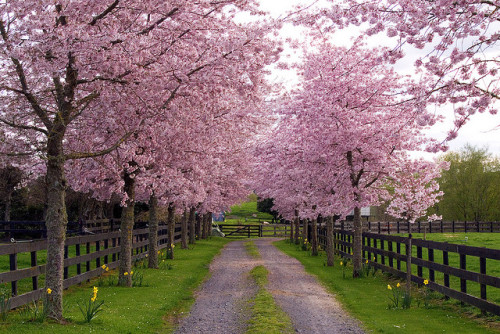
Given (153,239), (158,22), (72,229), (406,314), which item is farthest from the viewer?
(72,229)

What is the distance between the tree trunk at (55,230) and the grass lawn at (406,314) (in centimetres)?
608

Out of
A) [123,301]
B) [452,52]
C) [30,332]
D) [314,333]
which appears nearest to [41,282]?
[123,301]

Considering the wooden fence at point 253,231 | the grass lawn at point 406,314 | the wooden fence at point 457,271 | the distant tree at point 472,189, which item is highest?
the distant tree at point 472,189

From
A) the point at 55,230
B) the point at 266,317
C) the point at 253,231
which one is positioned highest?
the point at 55,230

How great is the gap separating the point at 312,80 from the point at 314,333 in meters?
13.6

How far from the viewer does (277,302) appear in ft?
42.1

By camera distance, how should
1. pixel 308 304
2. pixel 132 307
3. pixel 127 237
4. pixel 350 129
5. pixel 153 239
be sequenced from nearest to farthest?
pixel 132 307 < pixel 308 304 < pixel 127 237 < pixel 350 129 < pixel 153 239

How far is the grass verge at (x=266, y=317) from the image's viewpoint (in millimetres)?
9516

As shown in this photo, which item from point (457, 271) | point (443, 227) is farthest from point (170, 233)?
point (443, 227)

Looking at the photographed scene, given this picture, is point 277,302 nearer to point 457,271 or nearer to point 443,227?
point 457,271

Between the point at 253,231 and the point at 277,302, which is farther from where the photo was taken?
the point at 253,231

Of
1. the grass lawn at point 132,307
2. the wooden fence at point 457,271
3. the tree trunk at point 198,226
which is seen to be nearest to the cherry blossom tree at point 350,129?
the wooden fence at point 457,271

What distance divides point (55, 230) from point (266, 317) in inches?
182

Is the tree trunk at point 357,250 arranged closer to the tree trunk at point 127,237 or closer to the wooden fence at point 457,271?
the wooden fence at point 457,271
